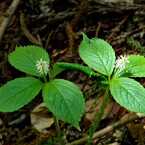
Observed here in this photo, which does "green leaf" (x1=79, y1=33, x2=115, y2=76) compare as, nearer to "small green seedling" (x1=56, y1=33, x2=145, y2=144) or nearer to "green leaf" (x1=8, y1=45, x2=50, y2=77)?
"small green seedling" (x1=56, y1=33, x2=145, y2=144)

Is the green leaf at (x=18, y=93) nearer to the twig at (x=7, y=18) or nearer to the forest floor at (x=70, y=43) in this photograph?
the forest floor at (x=70, y=43)

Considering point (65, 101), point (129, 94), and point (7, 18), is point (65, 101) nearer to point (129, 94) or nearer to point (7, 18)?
point (129, 94)

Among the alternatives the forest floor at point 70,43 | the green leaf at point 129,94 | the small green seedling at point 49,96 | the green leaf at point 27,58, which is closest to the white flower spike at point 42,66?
the small green seedling at point 49,96

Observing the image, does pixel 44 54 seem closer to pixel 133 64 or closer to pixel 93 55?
pixel 93 55

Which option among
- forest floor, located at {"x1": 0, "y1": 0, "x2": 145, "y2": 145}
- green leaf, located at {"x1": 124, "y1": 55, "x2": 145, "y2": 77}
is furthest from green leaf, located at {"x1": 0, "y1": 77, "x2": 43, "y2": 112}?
forest floor, located at {"x1": 0, "y1": 0, "x2": 145, "y2": 145}

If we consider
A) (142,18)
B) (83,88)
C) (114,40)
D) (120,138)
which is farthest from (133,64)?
(142,18)

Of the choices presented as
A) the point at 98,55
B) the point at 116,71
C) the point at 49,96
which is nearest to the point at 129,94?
the point at 116,71
